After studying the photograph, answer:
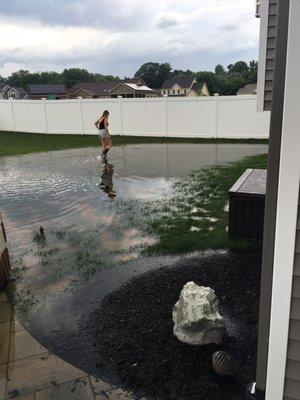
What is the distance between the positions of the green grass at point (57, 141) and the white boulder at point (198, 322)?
48.4 feet

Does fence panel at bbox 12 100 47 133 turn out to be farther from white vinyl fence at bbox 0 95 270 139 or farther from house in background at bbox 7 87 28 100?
house in background at bbox 7 87 28 100

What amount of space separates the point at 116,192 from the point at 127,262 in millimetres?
4152

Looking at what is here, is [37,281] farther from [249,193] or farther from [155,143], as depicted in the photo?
[155,143]

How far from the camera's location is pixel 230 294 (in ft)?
14.7

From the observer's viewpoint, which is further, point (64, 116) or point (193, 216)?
point (64, 116)

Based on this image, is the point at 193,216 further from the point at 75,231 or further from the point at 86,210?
the point at 86,210

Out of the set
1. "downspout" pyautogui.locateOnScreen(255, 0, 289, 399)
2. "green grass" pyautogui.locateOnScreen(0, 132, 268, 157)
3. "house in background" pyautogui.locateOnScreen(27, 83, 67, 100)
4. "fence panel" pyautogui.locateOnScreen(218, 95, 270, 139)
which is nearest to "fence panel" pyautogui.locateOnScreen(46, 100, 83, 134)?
"green grass" pyautogui.locateOnScreen(0, 132, 268, 157)

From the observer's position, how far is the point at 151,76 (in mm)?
128125

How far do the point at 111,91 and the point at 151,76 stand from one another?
6212 centimetres

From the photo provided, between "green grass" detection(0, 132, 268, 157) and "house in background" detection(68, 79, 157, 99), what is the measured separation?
4807 cm

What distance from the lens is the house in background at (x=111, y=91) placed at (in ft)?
230

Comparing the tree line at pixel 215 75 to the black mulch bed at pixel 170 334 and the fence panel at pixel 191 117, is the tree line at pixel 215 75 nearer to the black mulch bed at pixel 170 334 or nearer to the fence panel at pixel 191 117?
the fence panel at pixel 191 117

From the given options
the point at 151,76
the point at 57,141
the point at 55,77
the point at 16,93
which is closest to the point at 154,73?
the point at 151,76

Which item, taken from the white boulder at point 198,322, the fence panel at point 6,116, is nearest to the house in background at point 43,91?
the fence panel at point 6,116
